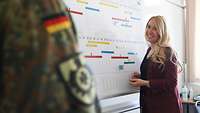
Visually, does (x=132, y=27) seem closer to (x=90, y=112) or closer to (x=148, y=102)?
(x=148, y=102)

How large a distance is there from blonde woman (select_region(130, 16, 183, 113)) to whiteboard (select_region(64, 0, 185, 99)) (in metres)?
0.14

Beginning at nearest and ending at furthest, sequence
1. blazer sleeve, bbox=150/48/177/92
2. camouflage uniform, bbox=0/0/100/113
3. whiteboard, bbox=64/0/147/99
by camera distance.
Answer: camouflage uniform, bbox=0/0/100/113, whiteboard, bbox=64/0/147/99, blazer sleeve, bbox=150/48/177/92

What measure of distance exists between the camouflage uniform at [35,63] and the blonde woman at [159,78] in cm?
188

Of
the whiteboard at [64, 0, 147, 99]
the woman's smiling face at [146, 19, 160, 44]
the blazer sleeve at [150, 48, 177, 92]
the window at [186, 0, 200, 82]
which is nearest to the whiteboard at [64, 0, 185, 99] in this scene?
the whiteboard at [64, 0, 147, 99]

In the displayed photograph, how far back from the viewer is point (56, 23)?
17.8 inches

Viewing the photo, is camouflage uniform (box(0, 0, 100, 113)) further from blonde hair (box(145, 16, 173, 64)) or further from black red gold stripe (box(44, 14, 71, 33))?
blonde hair (box(145, 16, 173, 64))

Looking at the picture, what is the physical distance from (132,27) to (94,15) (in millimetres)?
522

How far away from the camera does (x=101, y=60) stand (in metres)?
2.06

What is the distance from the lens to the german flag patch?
44 centimetres

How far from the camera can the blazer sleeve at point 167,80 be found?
2258mm

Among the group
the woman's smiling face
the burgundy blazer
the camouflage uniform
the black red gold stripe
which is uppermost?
the woman's smiling face

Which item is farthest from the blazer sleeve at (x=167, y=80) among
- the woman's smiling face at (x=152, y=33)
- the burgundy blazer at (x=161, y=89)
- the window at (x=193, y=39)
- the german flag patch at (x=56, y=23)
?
the german flag patch at (x=56, y=23)

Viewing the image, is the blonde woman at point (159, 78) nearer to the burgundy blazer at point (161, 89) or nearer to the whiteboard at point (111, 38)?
the burgundy blazer at point (161, 89)

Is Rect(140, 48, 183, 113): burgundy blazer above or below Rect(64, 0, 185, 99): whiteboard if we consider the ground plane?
below
